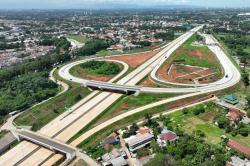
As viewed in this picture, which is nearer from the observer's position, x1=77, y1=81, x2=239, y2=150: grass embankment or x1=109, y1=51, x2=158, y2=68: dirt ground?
x1=77, y1=81, x2=239, y2=150: grass embankment

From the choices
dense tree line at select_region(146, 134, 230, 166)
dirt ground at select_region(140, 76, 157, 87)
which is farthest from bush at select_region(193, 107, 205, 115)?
dirt ground at select_region(140, 76, 157, 87)

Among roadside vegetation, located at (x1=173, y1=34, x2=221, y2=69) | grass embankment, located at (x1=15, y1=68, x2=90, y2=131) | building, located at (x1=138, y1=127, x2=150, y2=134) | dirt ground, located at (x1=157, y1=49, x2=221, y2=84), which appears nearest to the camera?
building, located at (x1=138, y1=127, x2=150, y2=134)

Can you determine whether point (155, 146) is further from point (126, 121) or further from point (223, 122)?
point (223, 122)

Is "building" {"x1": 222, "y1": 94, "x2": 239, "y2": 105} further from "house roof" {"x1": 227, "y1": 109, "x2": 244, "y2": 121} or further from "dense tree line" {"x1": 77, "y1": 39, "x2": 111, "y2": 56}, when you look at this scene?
"dense tree line" {"x1": 77, "y1": 39, "x2": 111, "y2": 56}

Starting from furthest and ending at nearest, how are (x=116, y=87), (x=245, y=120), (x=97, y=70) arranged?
(x=97, y=70)
(x=116, y=87)
(x=245, y=120)

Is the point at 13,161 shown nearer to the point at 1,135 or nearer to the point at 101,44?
the point at 1,135

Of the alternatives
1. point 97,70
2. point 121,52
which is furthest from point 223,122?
point 121,52

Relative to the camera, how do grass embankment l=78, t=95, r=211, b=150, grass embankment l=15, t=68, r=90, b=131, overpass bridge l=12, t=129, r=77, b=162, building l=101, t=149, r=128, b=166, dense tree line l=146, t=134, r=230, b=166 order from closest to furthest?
1. dense tree line l=146, t=134, r=230, b=166
2. building l=101, t=149, r=128, b=166
3. overpass bridge l=12, t=129, r=77, b=162
4. grass embankment l=78, t=95, r=211, b=150
5. grass embankment l=15, t=68, r=90, b=131
